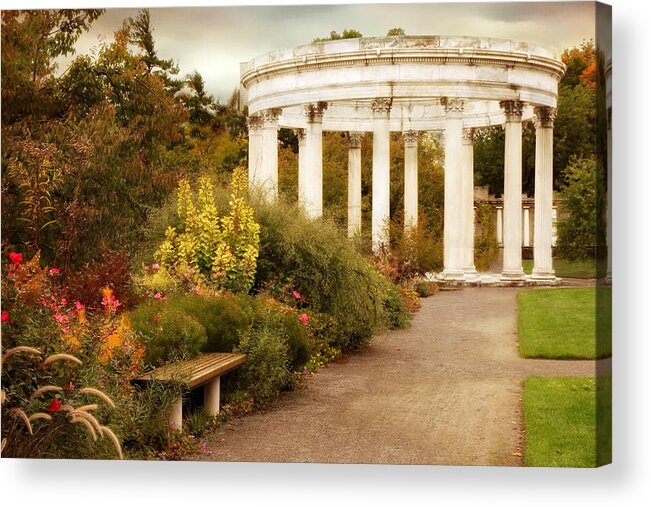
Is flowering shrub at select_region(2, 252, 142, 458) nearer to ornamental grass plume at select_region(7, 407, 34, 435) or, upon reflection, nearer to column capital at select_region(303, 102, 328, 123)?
ornamental grass plume at select_region(7, 407, 34, 435)

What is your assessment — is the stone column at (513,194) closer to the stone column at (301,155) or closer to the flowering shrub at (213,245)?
the flowering shrub at (213,245)

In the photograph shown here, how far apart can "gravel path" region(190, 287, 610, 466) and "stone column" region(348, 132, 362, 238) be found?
18.9 metres

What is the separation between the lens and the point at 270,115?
109ft

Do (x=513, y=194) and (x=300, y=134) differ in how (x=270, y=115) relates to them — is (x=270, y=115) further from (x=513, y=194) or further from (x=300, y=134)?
(x=300, y=134)

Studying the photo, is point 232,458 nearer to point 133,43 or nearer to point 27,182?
point 27,182

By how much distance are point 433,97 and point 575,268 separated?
16.9 m

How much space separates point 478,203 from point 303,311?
69.3ft

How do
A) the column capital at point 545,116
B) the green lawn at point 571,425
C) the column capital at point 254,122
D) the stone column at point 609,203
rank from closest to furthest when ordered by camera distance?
the stone column at point 609,203
the green lawn at point 571,425
the column capital at point 545,116
the column capital at point 254,122

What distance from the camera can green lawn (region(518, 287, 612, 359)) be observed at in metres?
15.6

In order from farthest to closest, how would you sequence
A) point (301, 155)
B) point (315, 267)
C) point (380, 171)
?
point (301, 155), point (380, 171), point (315, 267)

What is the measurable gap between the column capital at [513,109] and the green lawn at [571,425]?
1563 centimetres

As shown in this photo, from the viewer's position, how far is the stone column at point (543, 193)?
69.1 feet

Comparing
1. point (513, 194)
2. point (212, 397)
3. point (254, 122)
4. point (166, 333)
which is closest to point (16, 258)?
point (166, 333)

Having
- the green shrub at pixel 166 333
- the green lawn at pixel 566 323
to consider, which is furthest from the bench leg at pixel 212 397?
the green lawn at pixel 566 323
